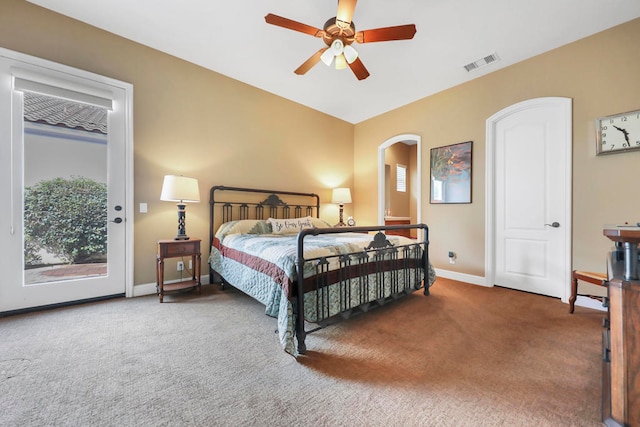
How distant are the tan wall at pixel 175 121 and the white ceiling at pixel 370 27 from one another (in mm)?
182

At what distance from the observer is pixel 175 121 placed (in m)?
3.24

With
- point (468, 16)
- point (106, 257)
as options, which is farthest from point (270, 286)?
point (468, 16)

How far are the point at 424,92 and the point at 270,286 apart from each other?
12.7 feet

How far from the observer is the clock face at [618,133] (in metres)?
2.46

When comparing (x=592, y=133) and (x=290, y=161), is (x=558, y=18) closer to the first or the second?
(x=592, y=133)

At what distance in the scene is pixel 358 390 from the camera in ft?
4.63

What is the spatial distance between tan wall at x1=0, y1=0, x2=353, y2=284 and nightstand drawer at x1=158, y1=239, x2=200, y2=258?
443 millimetres

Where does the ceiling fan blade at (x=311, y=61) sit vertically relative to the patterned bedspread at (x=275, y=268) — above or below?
above

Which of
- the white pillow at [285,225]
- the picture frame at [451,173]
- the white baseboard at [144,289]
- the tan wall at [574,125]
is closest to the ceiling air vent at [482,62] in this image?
the tan wall at [574,125]

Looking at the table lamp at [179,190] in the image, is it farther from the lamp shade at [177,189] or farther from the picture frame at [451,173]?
the picture frame at [451,173]

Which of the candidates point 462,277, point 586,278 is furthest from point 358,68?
point 462,277

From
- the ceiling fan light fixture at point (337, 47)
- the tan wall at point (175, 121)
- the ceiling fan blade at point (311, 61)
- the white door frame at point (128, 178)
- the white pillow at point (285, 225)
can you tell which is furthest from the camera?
the white pillow at point (285, 225)

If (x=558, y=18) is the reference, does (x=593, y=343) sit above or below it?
below

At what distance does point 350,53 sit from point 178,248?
275 cm
